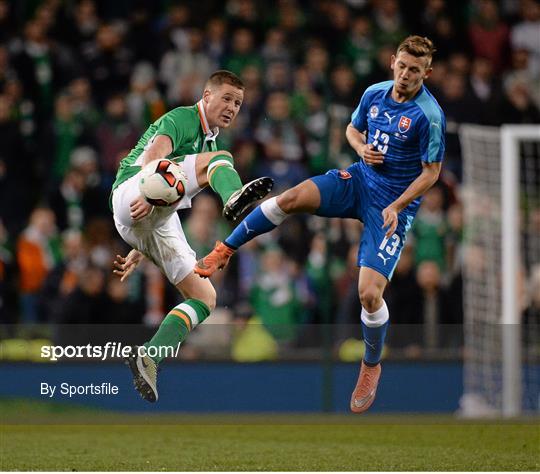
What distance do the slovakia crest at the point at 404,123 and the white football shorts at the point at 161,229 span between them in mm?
1442

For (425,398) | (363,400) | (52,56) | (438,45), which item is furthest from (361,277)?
(438,45)

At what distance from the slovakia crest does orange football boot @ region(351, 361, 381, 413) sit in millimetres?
1864

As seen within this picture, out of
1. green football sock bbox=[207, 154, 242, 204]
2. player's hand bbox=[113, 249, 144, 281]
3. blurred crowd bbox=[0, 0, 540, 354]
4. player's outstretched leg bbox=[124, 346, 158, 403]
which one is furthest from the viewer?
blurred crowd bbox=[0, 0, 540, 354]

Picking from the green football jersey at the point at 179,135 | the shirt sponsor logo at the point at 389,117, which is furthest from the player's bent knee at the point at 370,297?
the green football jersey at the point at 179,135

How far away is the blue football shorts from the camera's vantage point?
392 inches

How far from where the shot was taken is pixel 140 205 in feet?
30.6

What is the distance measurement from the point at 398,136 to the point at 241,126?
6.27m

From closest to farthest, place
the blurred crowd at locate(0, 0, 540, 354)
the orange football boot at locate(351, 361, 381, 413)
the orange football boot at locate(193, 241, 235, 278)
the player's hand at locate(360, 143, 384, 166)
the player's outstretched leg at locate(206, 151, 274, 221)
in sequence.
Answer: the player's outstretched leg at locate(206, 151, 274, 221) → the orange football boot at locate(193, 241, 235, 278) → the player's hand at locate(360, 143, 384, 166) → the orange football boot at locate(351, 361, 381, 413) → the blurred crowd at locate(0, 0, 540, 354)

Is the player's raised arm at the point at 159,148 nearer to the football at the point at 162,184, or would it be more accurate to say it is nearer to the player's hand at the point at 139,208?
the football at the point at 162,184

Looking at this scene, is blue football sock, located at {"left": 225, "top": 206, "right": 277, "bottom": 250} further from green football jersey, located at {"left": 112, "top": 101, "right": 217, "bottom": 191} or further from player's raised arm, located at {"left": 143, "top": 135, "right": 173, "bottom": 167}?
player's raised arm, located at {"left": 143, "top": 135, "right": 173, "bottom": 167}

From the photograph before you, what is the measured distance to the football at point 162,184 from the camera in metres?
9.19

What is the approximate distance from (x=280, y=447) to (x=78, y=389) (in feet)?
5.87

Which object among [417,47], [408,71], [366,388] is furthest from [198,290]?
[417,47]

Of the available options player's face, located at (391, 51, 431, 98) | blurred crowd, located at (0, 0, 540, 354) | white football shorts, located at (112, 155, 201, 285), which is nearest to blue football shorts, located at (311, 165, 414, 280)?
player's face, located at (391, 51, 431, 98)
